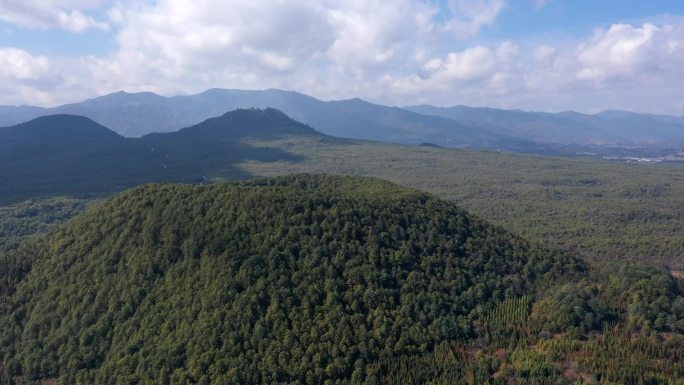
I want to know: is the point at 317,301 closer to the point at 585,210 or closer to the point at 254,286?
the point at 254,286

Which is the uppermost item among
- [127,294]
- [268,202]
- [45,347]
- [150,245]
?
[268,202]

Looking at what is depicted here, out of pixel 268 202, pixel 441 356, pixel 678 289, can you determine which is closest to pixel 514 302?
pixel 441 356

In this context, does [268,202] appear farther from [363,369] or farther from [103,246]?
[363,369]

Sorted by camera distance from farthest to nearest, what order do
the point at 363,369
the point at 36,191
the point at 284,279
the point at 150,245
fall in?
the point at 36,191 → the point at 150,245 → the point at 284,279 → the point at 363,369

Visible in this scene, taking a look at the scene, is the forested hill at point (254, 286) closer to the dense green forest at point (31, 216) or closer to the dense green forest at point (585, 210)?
the dense green forest at point (585, 210)

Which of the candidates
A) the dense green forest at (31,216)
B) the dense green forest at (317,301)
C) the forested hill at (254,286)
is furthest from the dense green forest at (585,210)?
the dense green forest at (31,216)

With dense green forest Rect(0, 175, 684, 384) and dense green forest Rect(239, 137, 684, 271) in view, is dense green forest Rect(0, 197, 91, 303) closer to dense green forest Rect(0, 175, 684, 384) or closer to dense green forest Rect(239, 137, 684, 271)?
dense green forest Rect(0, 175, 684, 384)
